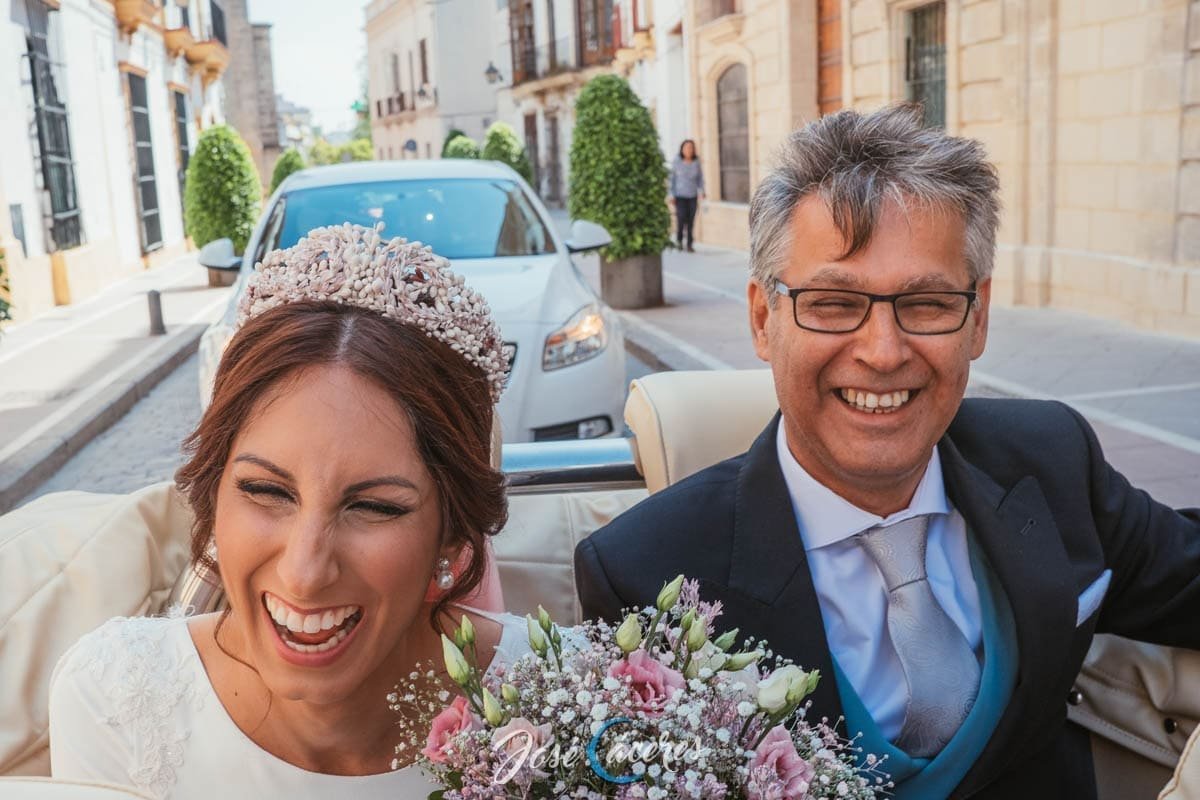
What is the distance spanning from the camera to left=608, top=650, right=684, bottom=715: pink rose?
1281 mm

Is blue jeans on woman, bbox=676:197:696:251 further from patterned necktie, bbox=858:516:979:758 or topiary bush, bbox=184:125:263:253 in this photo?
patterned necktie, bbox=858:516:979:758

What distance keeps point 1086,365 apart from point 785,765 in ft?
27.7

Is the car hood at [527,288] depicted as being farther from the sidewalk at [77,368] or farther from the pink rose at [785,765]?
the pink rose at [785,765]

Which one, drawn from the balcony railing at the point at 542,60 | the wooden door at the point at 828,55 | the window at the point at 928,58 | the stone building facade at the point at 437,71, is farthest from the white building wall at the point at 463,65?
the window at the point at 928,58

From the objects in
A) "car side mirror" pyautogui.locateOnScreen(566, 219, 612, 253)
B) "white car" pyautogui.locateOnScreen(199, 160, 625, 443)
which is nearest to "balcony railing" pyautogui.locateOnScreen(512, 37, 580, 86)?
"car side mirror" pyautogui.locateOnScreen(566, 219, 612, 253)

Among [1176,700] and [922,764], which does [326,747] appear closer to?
[922,764]

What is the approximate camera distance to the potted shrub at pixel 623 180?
13.6m

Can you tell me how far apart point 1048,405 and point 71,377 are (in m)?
10.1

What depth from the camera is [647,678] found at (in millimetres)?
1304

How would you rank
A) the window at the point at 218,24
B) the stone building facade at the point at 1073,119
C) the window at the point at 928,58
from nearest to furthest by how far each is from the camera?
the stone building facade at the point at 1073,119
the window at the point at 928,58
the window at the point at 218,24

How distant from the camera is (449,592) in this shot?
199 centimetres

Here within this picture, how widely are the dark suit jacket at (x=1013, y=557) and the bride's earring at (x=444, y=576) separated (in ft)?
0.96

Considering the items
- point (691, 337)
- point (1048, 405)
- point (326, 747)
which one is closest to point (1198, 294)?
point (691, 337)

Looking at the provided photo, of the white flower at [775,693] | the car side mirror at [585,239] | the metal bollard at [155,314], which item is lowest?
the metal bollard at [155,314]
